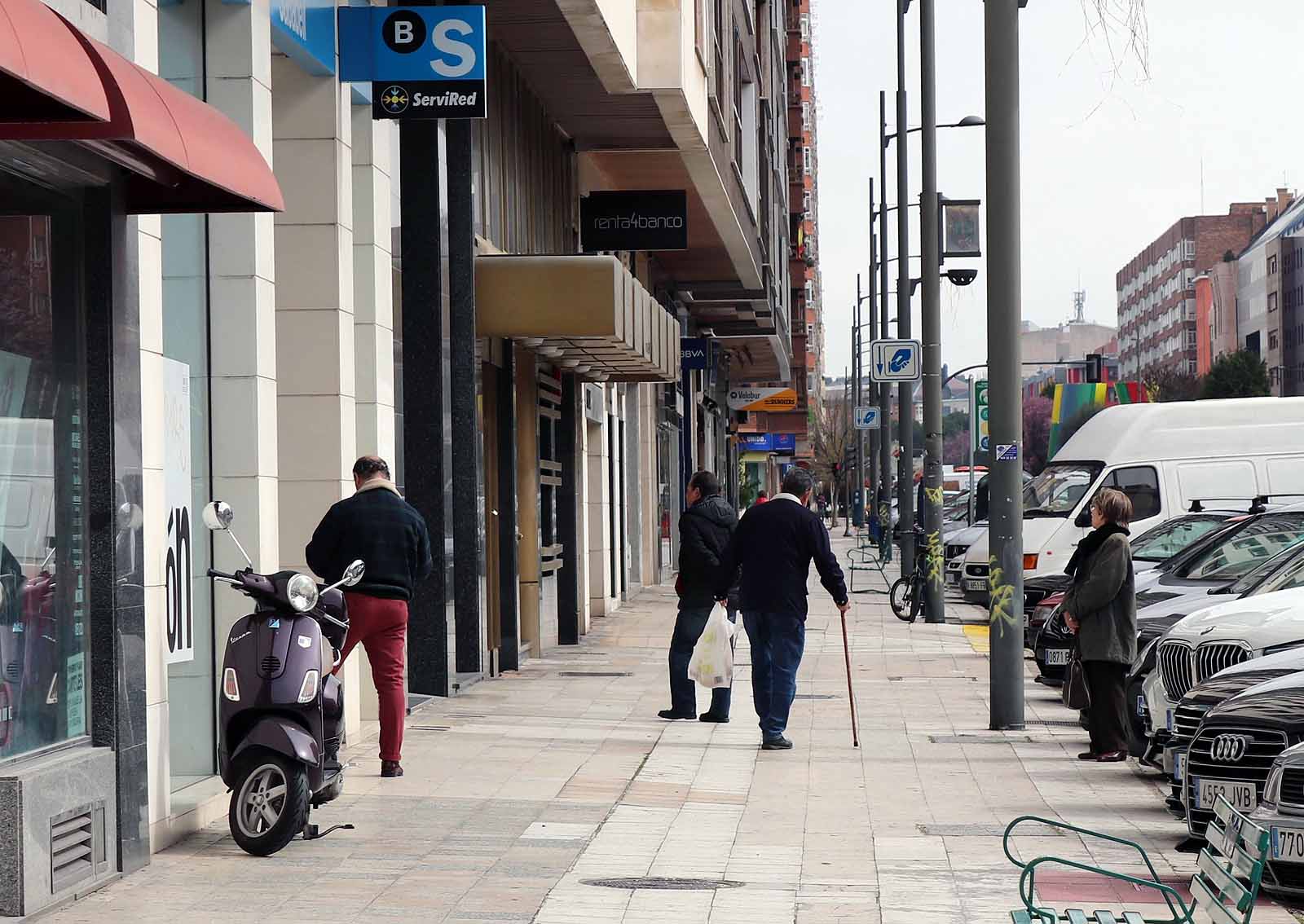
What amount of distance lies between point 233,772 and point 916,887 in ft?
9.66

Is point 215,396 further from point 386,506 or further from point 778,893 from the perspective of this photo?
point 778,893

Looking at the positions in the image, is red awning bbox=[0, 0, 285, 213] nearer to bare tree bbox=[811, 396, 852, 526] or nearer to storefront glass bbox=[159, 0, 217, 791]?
storefront glass bbox=[159, 0, 217, 791]

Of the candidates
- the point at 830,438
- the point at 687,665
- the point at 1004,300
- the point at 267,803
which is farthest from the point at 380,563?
the point at 830,438

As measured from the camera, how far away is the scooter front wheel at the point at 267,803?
321 inches

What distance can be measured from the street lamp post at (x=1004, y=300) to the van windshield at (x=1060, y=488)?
11435 mm

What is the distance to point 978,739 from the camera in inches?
509

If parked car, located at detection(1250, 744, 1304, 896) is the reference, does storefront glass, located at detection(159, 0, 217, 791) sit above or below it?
above

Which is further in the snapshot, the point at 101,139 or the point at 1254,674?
the point at 1254,674

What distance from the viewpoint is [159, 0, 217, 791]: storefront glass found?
909 centimetres

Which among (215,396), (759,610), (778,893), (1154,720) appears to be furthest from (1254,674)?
(215,396)

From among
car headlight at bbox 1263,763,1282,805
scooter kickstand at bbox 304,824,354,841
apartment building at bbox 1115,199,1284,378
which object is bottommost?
scooter kickstand at bbox 304,824,354,841

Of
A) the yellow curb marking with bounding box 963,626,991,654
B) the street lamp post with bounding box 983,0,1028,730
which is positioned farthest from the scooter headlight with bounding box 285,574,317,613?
the yellow curb marking with bounding box 963,626,991,654

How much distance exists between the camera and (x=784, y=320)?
49.6 meters

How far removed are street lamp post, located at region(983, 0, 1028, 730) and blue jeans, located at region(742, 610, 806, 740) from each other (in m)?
1.89
